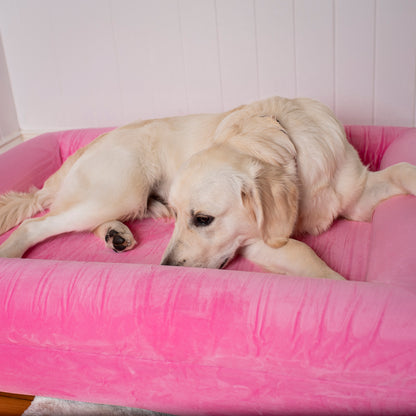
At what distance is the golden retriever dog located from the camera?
5.88 ft

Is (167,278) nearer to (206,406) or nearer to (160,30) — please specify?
(206,406)

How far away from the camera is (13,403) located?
1.84 m

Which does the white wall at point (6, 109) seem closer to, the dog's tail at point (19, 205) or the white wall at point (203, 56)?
the white wall at point (203, 56)

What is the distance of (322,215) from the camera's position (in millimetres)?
2080

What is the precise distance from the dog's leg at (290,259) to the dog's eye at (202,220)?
251 millimetres

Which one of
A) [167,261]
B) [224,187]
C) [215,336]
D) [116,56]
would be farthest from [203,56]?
[215,336]

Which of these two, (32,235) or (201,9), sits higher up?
(201,9)

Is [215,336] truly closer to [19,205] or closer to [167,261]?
[167,261]

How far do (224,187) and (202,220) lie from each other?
0.15 m

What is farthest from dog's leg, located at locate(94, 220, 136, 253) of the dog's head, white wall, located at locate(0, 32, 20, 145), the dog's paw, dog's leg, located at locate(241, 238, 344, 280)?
white wall, located at locate(0, 32, 20, 145)

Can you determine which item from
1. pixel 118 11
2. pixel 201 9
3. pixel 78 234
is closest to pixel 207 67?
pixel 201 9

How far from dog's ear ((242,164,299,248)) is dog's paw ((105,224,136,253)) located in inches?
26.5

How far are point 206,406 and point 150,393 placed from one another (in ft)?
0.62

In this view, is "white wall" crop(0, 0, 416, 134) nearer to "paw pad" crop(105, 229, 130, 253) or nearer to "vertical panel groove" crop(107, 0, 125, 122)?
"vertical panel groove" crop(107, 0, 125, 122)
